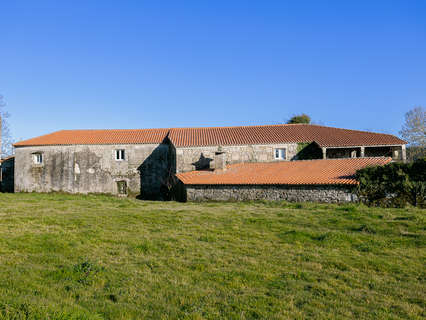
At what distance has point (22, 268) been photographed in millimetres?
7336

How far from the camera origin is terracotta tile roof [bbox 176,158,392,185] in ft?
70.8

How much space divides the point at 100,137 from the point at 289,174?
2007 centimetres

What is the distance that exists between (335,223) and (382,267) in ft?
17.2

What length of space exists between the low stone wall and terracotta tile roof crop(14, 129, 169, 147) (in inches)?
445

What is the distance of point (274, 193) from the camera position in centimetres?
2192

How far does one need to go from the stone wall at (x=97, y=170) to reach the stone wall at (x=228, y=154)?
2708mm

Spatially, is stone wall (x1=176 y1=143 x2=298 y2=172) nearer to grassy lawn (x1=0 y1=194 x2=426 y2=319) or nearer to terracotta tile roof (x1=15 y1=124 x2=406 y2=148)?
terracotta tile roof (x1=15 y1=124 x2=406 y2=148)

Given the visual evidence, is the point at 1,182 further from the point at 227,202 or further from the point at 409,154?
the point at 409,154

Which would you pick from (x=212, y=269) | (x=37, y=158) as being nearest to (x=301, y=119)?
(x=37, y=158)

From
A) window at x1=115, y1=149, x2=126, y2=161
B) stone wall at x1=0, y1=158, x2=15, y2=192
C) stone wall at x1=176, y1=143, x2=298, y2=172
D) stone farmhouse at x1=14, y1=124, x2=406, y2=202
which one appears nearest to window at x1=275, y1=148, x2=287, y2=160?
stone farmhouse at x1=14, y1=124, x2=406, y2=202

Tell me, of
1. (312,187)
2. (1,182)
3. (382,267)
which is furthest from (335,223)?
(1,182)

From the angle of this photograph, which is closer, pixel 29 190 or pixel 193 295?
pixel 193 295

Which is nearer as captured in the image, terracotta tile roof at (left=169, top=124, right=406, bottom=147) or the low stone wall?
the low stone wall

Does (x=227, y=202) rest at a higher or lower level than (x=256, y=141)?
lower
